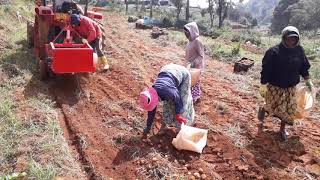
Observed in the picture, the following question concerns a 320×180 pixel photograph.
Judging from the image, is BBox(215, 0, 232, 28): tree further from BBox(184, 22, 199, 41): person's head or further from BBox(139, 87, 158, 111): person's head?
BBox(139, 87, 158, 111): person's head

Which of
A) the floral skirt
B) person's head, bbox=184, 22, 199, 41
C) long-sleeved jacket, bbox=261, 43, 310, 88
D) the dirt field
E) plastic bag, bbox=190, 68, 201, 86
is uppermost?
person's head, bbox=184, 22, 199, 41

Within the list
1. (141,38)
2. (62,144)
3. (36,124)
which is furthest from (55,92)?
(141,38)

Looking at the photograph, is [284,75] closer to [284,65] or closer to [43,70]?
[284,65]

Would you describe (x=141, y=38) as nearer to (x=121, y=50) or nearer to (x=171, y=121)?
(x=121, y=50)

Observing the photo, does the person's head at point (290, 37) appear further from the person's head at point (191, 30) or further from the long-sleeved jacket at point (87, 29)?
the long-sleeved jacket at point (87, 29)

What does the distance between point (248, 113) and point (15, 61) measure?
184 inches

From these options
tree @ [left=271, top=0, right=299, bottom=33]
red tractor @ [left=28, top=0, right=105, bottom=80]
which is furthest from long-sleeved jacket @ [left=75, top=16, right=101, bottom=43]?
tree @ [left=271, top=0, right=299, bottom=33]

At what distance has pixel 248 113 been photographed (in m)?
6.23

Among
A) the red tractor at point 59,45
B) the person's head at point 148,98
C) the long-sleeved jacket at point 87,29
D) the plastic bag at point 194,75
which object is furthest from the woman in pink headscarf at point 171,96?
the long-sleeved jacket at point 87,29

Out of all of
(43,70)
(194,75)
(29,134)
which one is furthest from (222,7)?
(29,134)

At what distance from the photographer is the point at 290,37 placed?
15.9 feet

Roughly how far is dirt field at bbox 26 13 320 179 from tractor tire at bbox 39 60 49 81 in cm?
25

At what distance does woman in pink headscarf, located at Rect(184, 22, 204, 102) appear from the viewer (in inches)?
242

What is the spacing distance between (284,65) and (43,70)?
419 centimetres
